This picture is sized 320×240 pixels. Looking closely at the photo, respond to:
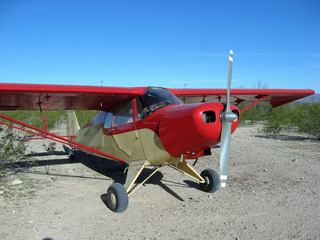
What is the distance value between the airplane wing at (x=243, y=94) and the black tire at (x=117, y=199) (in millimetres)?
2998

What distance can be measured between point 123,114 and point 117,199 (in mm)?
1905

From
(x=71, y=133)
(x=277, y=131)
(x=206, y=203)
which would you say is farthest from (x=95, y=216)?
(x=277, y=131)

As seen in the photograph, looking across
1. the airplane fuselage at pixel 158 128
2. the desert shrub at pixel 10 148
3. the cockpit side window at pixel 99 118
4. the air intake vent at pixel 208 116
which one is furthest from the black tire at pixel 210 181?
the desert shrub at pixel 10 148

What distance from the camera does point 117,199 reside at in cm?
571

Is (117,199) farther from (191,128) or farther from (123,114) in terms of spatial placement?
(123,114)

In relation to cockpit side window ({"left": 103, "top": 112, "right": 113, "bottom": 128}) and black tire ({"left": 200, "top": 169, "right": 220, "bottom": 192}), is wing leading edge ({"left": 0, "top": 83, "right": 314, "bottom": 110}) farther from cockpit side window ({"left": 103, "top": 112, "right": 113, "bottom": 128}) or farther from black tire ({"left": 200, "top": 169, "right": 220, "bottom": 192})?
black tire ({"left": 200, "top": 169, "right": 220, "bottom": 192})

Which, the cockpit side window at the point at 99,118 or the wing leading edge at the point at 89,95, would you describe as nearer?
the wing leading edge at the point at 89,95

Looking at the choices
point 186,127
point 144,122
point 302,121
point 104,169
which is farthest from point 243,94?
point 302,121

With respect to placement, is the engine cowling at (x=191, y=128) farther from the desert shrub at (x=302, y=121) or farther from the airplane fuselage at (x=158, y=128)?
the desert shrub at (x=302, y=121)

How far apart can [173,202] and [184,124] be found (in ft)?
5.72

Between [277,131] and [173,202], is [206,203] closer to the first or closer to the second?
[173,202]

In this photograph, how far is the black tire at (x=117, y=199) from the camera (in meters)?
5.66

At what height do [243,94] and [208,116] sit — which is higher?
[243,94]

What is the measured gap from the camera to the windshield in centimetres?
620
